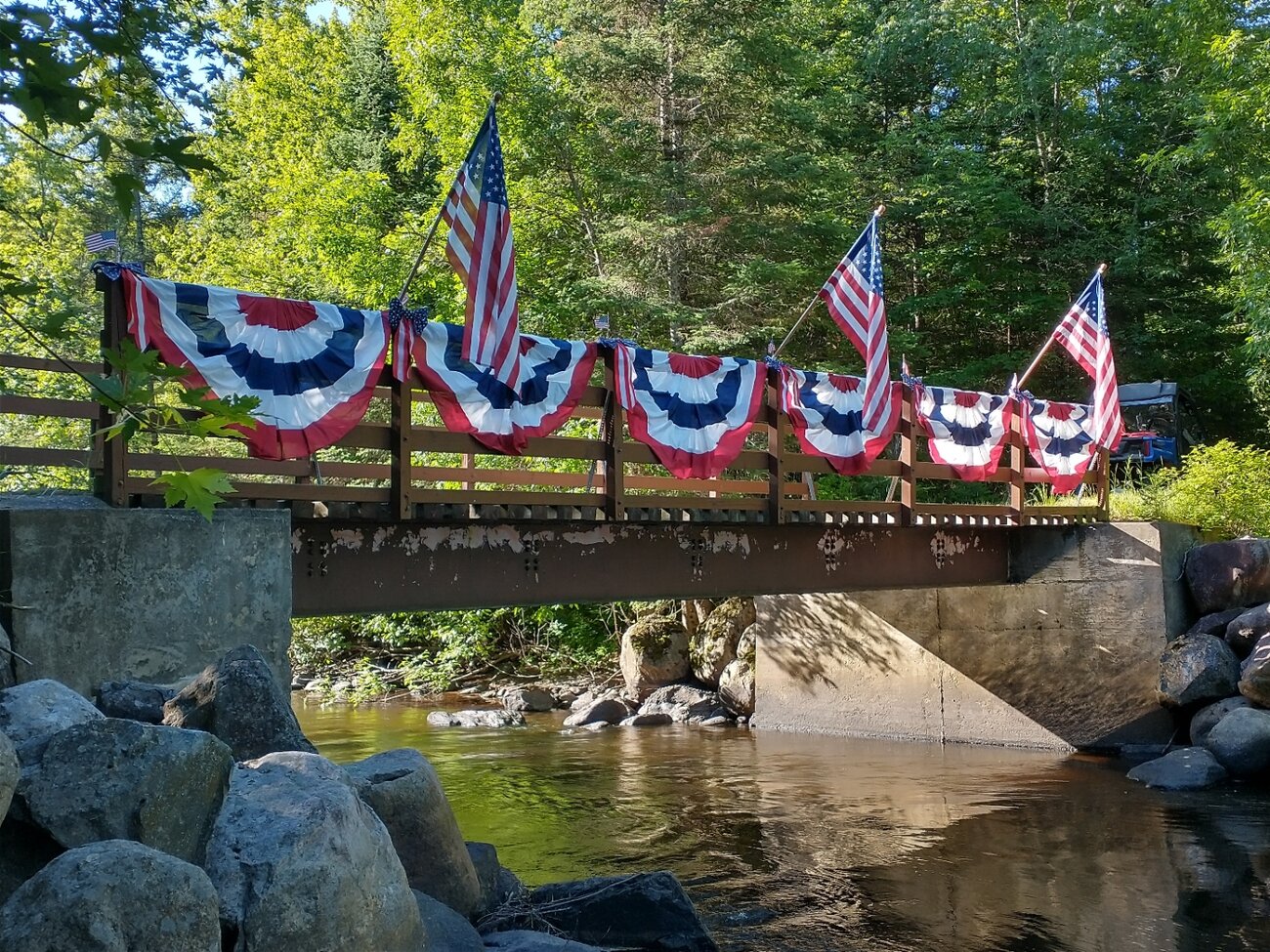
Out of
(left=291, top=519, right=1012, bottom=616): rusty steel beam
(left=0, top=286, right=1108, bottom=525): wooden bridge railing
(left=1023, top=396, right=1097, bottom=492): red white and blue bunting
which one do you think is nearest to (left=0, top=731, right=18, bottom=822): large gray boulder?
(left=0, top=286, right=1108, bottom=525): wooden bridge railing

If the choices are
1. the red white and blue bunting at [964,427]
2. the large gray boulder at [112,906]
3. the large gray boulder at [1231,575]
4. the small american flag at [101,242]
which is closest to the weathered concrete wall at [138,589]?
the small american flag at [101,242]

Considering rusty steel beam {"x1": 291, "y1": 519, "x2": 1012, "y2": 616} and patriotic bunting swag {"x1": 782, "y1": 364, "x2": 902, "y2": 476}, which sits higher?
patriotic bunting swag {"x1": 782, "y1": 364, "x2": 902, "y2": 476}

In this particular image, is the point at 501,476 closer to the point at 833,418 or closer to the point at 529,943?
the point at 833,418

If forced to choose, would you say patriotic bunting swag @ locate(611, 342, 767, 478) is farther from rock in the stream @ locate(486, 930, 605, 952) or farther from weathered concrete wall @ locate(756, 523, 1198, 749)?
weathered concrete wall @ locate(756, 523, 1198, 749)

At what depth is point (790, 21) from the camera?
84.3 feet

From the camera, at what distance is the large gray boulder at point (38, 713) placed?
5.31 meters

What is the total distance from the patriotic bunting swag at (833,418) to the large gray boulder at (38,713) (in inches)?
368

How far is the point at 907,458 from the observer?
51.8 ft

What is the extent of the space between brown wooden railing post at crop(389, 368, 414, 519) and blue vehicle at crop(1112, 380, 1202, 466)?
58.8ft

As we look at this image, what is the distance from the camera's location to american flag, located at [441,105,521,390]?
1059 centimetres

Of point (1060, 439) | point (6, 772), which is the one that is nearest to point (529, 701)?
point (1060, 439)

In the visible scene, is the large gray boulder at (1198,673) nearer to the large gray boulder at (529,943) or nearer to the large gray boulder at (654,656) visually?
the large gray boulder at (654,656)

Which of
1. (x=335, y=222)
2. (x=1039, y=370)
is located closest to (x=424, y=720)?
(x=335, y=222)

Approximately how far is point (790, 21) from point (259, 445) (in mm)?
19778
